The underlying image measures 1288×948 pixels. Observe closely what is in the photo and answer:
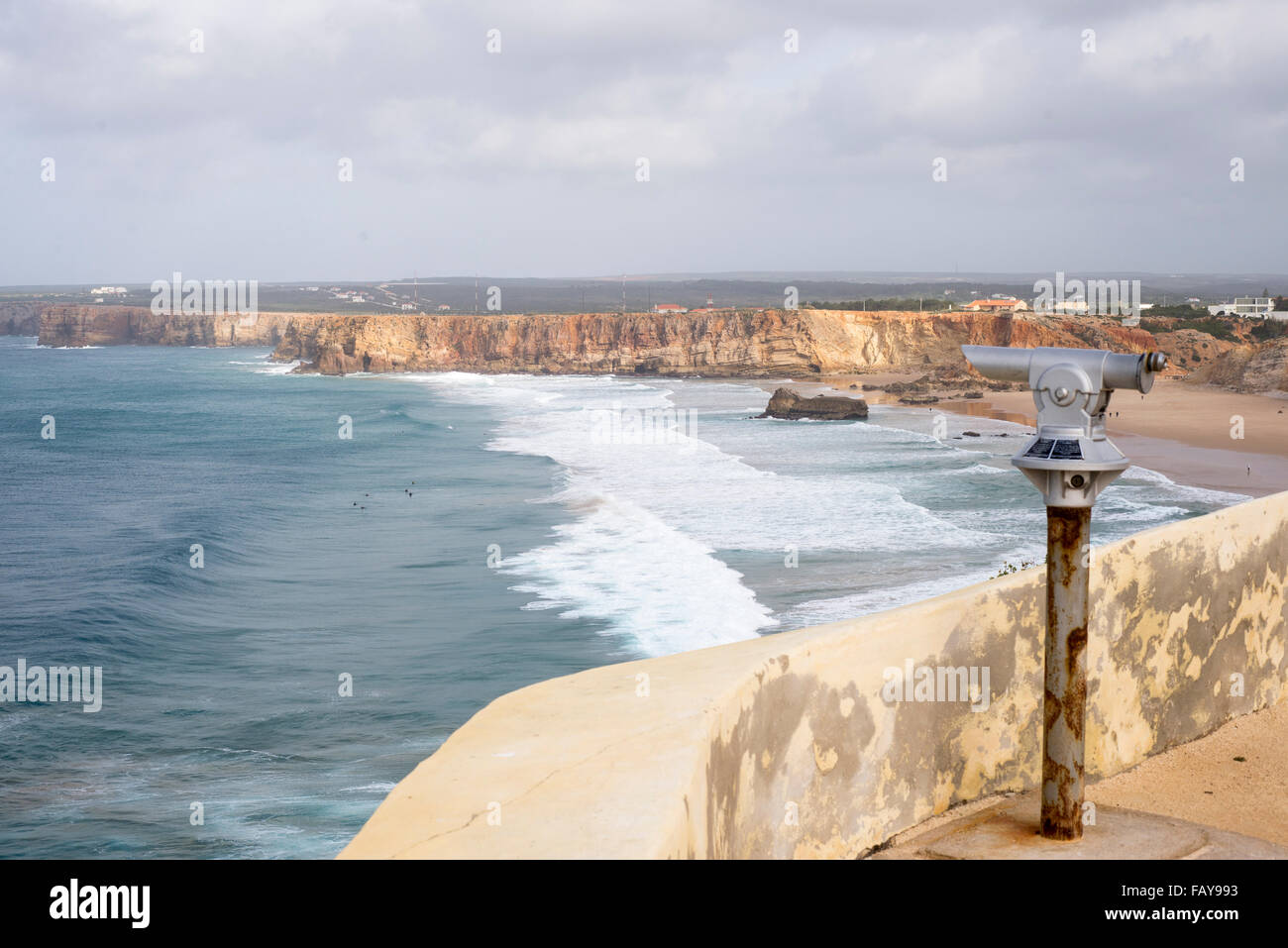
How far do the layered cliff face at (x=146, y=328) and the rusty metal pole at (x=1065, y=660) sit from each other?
174m

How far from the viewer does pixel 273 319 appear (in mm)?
167625

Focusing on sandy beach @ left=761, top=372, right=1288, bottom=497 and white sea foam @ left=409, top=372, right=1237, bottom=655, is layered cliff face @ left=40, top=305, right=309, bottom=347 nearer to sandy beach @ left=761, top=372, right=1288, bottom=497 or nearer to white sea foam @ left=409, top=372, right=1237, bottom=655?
sandy beach @ left=761, top=372, right=1288, bottom=497

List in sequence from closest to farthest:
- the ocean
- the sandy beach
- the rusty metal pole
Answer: the rusty metal pole
the ocean
the sandy beach

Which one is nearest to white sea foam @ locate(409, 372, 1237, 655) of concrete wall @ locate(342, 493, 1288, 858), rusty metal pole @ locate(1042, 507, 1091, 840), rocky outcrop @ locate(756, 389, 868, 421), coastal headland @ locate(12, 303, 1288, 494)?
rocky outcrop @ locate(756, 389, 868, 421)

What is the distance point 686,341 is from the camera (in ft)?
306

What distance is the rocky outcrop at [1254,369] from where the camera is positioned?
195 feet

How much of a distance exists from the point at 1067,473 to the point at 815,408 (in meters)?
50.5

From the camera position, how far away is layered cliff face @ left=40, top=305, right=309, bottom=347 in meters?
171

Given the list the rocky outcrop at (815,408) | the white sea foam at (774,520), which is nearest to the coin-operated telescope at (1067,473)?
the white sea foam at (774,520)

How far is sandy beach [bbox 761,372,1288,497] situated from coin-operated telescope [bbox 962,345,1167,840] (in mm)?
28475

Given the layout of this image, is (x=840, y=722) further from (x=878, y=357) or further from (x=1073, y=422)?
(x=878, y=357)

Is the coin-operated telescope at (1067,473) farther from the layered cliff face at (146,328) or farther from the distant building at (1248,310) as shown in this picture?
the layered cliff face at (146,328)
